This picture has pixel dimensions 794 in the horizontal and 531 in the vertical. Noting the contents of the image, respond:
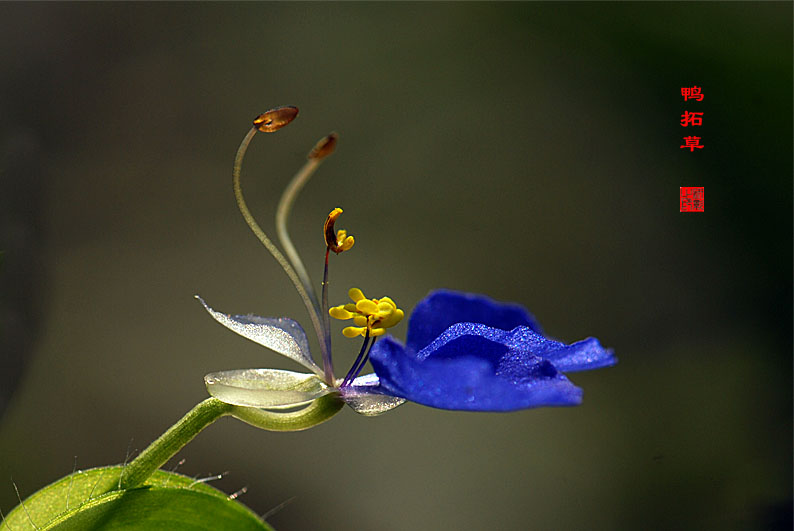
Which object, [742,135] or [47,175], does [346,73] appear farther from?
[742,135]

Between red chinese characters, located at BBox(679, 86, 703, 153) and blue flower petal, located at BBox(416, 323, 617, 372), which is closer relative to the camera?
blue flower petal, located at BBox(416, 323, 617, 372)

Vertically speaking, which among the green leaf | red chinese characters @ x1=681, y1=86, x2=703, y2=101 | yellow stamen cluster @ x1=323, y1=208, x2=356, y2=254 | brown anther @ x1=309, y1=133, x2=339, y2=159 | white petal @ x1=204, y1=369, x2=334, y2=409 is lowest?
the green leaf

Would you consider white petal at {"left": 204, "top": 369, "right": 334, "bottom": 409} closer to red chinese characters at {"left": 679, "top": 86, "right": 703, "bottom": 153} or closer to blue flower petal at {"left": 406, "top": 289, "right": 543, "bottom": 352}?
blue flower petal at {"left": 406, "top": 289, "right": 543, "bottom": 352}

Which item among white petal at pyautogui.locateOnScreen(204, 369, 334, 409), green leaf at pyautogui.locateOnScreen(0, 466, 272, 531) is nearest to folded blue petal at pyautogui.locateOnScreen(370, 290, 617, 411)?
white petal at pyautogui.locateOnScreen(204, 369, 334, 409)

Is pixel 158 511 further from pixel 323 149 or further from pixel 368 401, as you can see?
pixel 323 149

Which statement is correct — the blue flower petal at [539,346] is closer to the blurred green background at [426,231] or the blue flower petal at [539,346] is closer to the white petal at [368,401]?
the white petal at [368,401]

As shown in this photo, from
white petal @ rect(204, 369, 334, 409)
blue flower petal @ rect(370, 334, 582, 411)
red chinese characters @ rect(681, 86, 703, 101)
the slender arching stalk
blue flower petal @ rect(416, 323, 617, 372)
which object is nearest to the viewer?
blue flower petal @ rect(370, 334, 582, 411)
